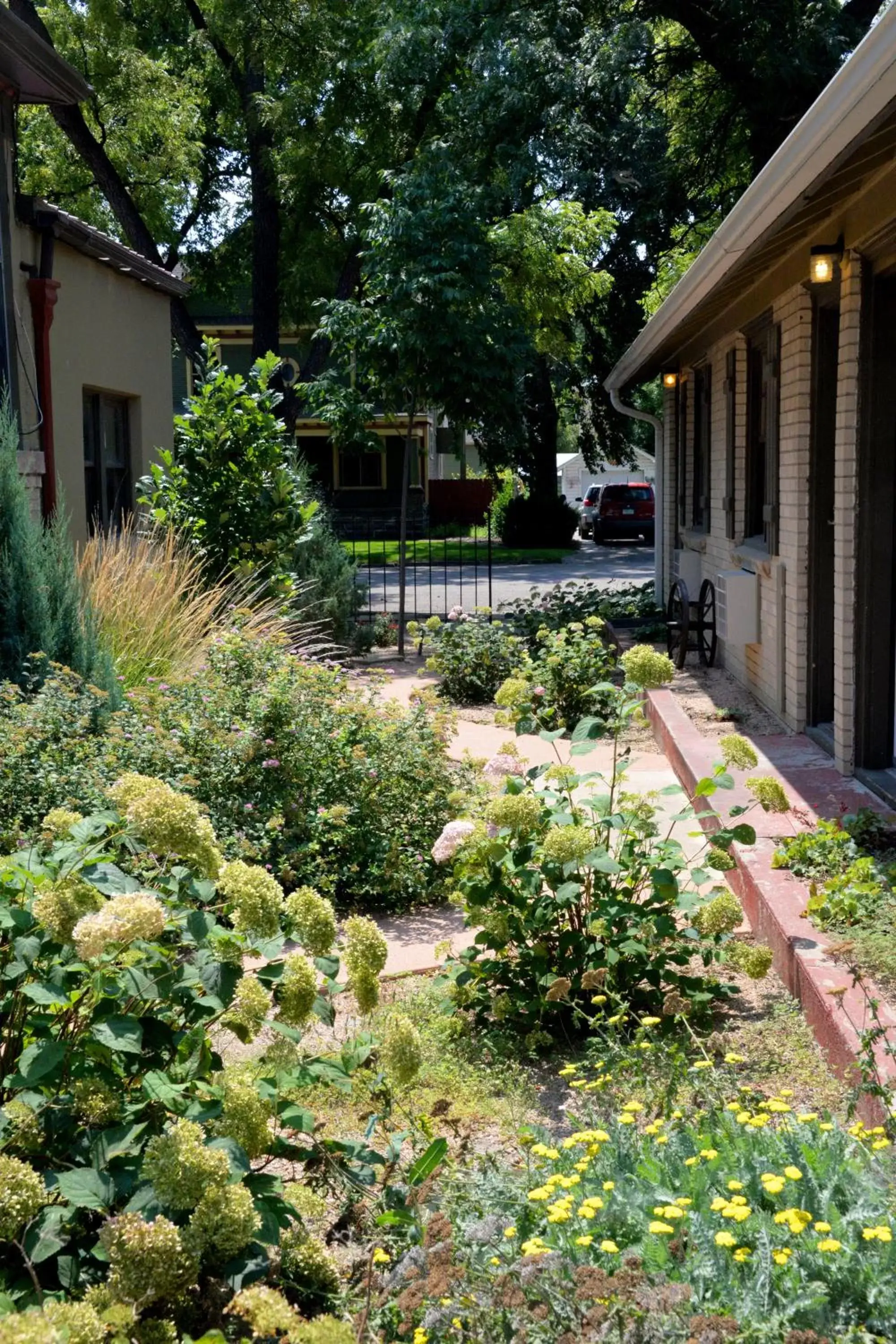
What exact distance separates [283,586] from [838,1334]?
9244mm

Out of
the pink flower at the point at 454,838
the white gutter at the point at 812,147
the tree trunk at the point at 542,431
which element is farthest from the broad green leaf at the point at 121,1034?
the tree trunk at the point at 542,431

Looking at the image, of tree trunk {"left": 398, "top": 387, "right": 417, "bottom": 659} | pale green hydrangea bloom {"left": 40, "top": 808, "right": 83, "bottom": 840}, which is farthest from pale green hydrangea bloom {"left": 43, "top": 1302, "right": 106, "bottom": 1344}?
tree trunk {"left": 398, "top": 387, "right": 417, "bottom": 659}

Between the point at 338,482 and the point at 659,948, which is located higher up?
the point at 338,482

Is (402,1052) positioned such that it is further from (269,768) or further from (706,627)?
(706,627)

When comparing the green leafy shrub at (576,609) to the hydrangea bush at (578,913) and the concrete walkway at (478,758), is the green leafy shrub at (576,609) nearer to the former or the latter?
the concrete walkway at (478,758)

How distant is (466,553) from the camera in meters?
33.4

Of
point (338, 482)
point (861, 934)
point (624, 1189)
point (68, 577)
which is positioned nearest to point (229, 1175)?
point (624, 1189)

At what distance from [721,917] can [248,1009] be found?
6.25 ft

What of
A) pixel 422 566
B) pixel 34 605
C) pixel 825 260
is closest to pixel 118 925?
pixel 34 605

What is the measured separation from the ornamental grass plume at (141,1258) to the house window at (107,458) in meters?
9.57

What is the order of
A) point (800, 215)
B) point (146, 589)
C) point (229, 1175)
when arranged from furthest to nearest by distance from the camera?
point (146, 589)
point (800, 215)
point (229, 1175)

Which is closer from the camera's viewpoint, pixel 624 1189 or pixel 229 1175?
pixel 229 1175

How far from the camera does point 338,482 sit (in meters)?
42.7

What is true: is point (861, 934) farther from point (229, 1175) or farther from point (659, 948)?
point (229, 1175)
